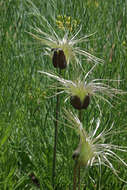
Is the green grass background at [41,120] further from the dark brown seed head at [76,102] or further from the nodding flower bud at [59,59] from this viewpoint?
the dark brown seed head at [76,102]

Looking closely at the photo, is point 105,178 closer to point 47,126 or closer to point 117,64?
point 47,126

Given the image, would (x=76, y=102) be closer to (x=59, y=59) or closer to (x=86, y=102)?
(x=86, y=102)

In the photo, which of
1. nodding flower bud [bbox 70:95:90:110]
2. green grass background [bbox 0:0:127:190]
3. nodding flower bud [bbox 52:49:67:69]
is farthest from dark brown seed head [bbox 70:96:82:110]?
green grass background [bbox 0:0:127:190]

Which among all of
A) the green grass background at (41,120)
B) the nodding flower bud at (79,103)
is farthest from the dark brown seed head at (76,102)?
the green grass background at (41,120)

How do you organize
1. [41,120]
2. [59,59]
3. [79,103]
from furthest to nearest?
[41,120]
[59,59]
[79,103]

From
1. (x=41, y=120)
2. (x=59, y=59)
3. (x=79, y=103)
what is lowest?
(x=41, y=120)

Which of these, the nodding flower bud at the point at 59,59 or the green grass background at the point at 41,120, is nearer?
the nodding flower bud at the point at 59,59

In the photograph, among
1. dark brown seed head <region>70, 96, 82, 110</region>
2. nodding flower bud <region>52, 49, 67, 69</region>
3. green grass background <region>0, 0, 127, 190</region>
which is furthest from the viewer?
green grass background <region>0, 0, 127, 190</region>

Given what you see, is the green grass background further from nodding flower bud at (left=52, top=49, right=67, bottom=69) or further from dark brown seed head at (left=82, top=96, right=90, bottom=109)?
dark brown seed head at (left=82, top=96, right=90, bottom=109)

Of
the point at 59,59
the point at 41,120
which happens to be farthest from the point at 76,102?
the point at 41,120

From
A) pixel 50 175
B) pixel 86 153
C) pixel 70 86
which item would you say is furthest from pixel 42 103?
pixel 86 153

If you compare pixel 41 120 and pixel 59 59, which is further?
pixel 41 120

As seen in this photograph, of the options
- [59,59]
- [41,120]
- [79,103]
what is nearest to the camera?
[79,103]
